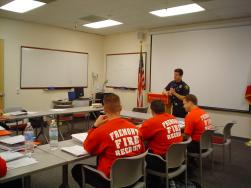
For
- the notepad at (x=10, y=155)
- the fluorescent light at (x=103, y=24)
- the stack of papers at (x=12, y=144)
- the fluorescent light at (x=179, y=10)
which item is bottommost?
the notepad at (x=10, y=155)

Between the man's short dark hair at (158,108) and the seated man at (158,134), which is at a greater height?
the man's short dark hair at (158,108)

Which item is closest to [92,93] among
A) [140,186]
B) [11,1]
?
[11,1]

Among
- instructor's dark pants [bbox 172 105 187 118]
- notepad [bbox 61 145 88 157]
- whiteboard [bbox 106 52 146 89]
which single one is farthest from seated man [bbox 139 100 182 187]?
whiteboard [bbox 106 52 146 89]

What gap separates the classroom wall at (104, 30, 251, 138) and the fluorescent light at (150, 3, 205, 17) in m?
1.72

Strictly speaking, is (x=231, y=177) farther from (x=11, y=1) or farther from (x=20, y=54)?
(x=20, y=54)

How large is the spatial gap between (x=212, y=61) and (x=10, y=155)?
16.5 ft

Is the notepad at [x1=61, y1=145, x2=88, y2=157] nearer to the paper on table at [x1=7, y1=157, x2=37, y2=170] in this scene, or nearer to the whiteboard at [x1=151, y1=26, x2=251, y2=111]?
the paper on table at [x1=7, y1=157, x2=37, y2=170]

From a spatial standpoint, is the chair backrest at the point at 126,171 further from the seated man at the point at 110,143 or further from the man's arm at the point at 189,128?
the man's arm at the point at 189,128

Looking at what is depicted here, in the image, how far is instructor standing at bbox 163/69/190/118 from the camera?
188 inches

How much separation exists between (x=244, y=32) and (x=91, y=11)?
3362 millimetres

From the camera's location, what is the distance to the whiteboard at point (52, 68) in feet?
21.1

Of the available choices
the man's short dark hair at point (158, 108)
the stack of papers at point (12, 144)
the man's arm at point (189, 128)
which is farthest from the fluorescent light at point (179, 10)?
the stack of papers at point (12, 144)

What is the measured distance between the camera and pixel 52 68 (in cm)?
695

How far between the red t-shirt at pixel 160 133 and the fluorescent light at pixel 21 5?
11.6ft
